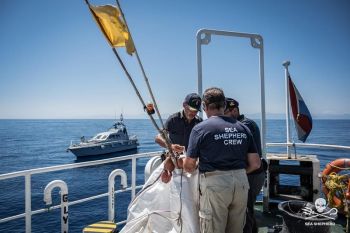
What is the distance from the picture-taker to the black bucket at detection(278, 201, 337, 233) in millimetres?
2967

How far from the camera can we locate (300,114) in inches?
224

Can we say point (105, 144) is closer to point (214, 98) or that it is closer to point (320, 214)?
point (320, 214)

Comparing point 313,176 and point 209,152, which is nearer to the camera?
point 209,152

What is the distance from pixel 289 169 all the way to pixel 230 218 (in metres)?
3.30

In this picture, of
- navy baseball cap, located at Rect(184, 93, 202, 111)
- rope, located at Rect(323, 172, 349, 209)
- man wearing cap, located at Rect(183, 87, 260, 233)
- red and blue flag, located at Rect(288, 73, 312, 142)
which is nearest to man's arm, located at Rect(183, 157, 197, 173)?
man wearing cap, located at Rect(183, 87, 260, 233)

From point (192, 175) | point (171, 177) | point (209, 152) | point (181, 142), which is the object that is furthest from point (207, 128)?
point (181, 142)

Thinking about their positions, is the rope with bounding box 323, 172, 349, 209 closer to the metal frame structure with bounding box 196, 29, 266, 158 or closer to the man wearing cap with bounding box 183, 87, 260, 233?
the metal frame structure with bounding box 196, 29, 266, 158

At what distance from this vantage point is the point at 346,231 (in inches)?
170

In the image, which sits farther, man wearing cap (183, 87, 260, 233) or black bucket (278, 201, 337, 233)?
black bucket (278, 201, 337, 233)

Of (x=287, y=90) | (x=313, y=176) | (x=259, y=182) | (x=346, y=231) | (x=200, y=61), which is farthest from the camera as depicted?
(x=287, y=90)

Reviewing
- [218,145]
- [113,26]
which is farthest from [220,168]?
[113,26]

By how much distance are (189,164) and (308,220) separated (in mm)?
1529

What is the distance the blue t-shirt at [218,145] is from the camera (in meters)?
2.50

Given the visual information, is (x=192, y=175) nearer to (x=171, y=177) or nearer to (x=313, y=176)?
(x=171, y=177)
